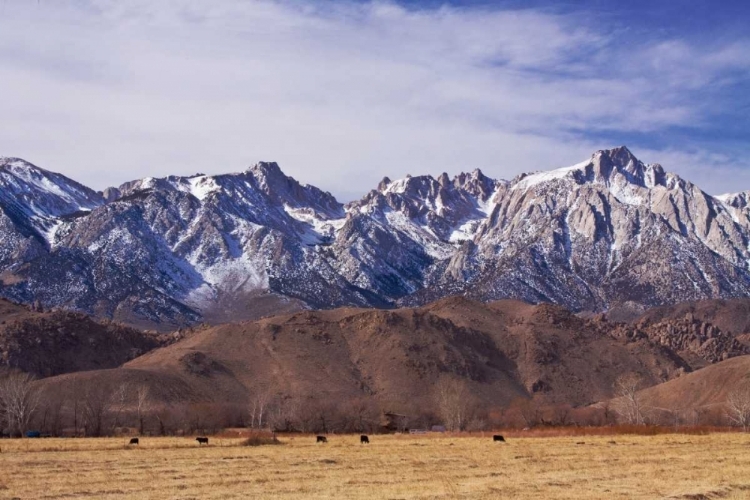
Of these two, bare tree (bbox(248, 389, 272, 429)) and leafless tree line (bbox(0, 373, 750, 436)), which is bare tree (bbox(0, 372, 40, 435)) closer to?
leafless tree line (bbox(0, 373, 750, 436))

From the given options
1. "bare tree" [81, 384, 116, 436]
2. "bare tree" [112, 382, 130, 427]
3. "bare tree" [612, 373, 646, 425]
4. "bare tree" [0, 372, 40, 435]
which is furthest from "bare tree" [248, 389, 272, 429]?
"bare tree" [612, 373, 646, 425]

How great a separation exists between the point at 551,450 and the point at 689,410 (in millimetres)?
101947

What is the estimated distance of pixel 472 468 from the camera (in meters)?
55.9

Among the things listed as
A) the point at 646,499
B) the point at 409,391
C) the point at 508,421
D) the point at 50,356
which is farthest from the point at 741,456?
the point at 50,356

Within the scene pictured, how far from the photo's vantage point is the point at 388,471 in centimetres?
5416

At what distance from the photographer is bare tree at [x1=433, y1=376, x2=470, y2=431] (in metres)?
138

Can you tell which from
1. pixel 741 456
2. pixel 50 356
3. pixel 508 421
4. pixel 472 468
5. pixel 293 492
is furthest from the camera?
pixel 50 356

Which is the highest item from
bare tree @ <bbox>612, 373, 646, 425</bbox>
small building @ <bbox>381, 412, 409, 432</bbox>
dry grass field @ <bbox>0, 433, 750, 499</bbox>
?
bare tree @ <bbox>612, 373, 646, 425</bbox>

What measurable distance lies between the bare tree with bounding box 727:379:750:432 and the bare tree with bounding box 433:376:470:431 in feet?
128

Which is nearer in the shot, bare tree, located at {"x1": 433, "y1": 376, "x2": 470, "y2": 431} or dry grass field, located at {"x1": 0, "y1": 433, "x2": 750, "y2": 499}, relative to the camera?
dry grass field, located at {"x1": 0, "y1": 433, "x2": 750, "y2": 499}

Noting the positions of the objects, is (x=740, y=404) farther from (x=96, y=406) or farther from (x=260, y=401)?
(x=96, y=406)

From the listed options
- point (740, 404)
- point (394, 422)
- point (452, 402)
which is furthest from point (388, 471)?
point (740, 404)

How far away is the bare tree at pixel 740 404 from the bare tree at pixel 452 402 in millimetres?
39155

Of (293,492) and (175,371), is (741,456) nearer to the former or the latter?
(293,492)
